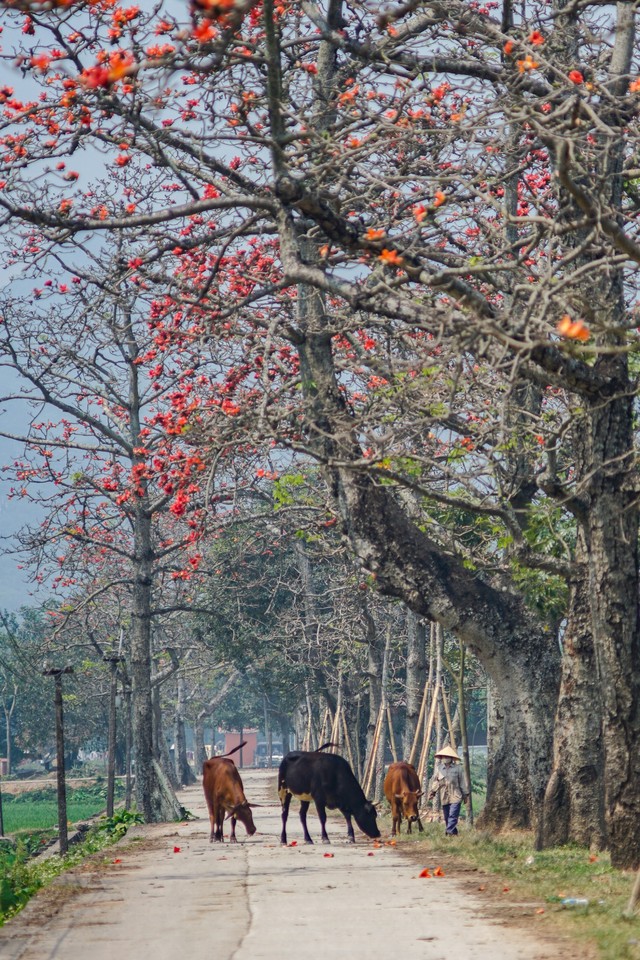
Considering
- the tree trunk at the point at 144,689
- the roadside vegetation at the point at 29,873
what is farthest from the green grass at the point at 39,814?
the roadside vegetation at the point at 29,873

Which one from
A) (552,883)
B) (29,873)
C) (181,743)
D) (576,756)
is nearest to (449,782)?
(576,756)

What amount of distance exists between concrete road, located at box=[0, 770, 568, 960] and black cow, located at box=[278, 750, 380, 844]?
9.82 feet

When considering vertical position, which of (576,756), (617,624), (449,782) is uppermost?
(617,624)

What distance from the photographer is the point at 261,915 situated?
10.2 metres

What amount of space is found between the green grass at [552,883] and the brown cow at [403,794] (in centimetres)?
265

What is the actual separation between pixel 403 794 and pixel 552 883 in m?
9.52

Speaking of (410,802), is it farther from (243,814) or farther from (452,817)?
(243,814)

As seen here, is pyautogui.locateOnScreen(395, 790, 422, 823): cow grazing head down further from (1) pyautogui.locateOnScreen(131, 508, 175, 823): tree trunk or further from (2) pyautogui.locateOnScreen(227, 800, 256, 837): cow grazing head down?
(1) pyautogui.locateOnScreen(131, 508, 175, 823): tree trunk

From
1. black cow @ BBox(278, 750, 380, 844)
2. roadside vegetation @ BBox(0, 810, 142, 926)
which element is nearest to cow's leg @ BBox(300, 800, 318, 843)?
black cow @ BBox(278, 750, 380, 844)

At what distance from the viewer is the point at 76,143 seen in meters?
14.7

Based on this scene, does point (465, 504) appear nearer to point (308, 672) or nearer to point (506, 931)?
point (506, 931)

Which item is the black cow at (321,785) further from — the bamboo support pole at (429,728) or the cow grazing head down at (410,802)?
the bamboo support pole at (429,728)

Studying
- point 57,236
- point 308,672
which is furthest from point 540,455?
point 308,672

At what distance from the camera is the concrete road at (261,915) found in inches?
332
